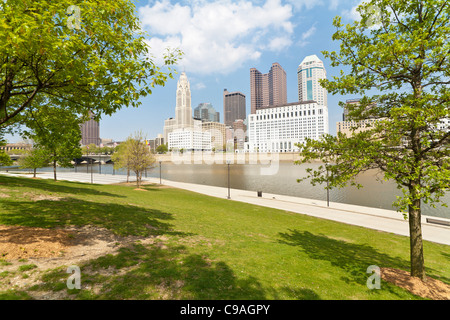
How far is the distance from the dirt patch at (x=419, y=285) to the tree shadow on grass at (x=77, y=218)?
8.90m

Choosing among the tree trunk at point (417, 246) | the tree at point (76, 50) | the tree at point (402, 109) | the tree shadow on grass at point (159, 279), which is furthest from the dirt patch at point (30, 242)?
the tree trunk at point (417, 246)

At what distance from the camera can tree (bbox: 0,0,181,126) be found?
197 inches

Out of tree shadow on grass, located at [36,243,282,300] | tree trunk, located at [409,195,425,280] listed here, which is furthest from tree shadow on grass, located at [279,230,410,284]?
tree shadow on grass, located at [36,243,282,300]

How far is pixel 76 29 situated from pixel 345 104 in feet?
33.5

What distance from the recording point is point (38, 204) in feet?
38.9

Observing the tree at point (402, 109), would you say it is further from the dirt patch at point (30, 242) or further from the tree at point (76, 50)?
the dirt patch at point (30, 242)

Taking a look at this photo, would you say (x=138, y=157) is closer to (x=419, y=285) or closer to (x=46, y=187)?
(x=46, y=187)

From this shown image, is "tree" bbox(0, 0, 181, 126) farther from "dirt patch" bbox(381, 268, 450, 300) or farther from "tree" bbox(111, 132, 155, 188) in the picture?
"tree" bbox(111, 132, 155, 188)

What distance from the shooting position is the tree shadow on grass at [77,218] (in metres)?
9.09

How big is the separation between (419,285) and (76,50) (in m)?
13.5

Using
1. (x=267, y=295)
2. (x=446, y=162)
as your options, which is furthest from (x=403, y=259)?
(x=267, y=295)

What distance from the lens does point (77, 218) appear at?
33.9 feet

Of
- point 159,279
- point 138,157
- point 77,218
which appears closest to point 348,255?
point 159,279
